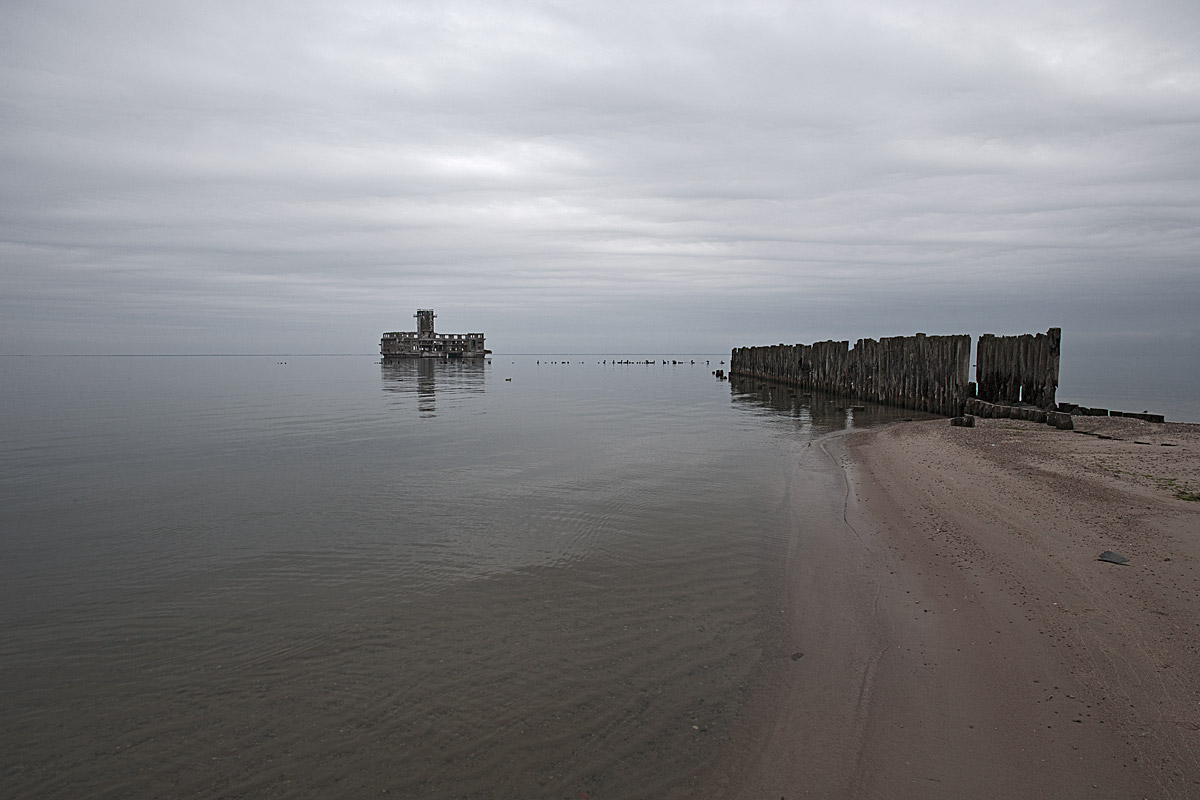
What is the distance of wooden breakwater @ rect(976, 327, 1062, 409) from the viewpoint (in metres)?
20.3

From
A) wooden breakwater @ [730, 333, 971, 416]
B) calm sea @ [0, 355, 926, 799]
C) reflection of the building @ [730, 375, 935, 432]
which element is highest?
wooden breakwater @ [730, 333, 971, 416]

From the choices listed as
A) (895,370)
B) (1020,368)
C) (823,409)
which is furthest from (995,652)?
(895,370)

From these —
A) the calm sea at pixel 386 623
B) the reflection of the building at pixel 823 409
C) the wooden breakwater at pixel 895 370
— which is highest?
the wooden breakwater at pixel 895 370

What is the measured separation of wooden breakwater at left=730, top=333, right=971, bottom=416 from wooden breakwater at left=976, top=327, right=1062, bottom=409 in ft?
1.84

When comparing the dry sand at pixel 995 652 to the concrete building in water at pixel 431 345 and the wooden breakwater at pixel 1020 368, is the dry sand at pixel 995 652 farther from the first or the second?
the concrete building in water at pixel 431 345

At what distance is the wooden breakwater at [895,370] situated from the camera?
2288cm

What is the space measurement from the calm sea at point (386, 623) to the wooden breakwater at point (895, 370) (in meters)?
11.9

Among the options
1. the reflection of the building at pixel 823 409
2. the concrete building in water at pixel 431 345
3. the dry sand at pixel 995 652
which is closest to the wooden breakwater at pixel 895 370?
the reflection of the building at pixel 823 409

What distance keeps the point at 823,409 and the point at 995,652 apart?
79.1ft

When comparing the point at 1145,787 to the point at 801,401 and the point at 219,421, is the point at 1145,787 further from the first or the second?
the point at 801,401

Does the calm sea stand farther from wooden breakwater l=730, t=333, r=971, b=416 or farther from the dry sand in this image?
wooden breakwater l=730, t=333, r=971, b=416

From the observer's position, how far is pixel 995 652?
521 cm

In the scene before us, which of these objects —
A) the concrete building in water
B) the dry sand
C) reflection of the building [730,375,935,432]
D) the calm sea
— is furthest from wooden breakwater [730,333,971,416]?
the concrete building in water

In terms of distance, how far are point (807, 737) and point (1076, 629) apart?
9.32ft
